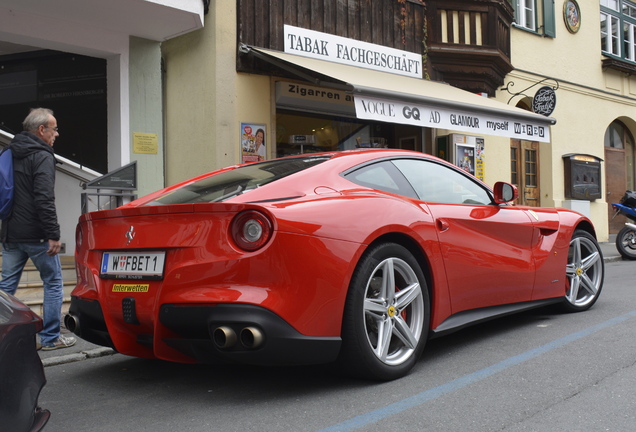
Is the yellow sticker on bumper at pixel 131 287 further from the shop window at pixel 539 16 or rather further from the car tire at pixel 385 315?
the shop window at pixel 539 16

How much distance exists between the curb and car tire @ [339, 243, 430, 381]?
212 centimetres

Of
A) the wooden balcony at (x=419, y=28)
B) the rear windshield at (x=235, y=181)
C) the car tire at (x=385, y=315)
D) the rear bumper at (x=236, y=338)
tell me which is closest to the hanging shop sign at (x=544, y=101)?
the wooden balcony at (x=419, y=28)

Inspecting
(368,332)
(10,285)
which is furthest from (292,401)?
(10,285)

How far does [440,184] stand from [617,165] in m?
16.4

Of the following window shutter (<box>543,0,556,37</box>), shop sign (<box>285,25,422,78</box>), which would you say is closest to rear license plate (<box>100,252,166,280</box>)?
shop sign (<box>285,25,422,78</box>)

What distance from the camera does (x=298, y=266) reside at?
3137 mm

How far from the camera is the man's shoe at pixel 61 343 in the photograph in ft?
15.8

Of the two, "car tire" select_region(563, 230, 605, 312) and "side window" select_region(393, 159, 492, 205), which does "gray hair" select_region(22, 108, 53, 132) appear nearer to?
"side window" select_region(393, 159, 492, 205)

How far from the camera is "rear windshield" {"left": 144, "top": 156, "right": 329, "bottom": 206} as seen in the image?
11.7ft

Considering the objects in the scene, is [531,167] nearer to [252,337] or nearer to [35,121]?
[35,121]

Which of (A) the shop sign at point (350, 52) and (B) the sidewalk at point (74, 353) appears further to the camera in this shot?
(A) the shop sign at point (350, 52)

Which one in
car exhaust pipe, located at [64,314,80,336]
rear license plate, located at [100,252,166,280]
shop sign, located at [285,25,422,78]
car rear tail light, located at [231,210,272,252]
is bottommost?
car exhaust pipe, located at [64,314,80,336]

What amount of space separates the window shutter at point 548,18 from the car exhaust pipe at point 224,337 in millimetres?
14649

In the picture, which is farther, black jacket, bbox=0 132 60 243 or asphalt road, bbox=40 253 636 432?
black jacket, bbox=0 132 60 243
